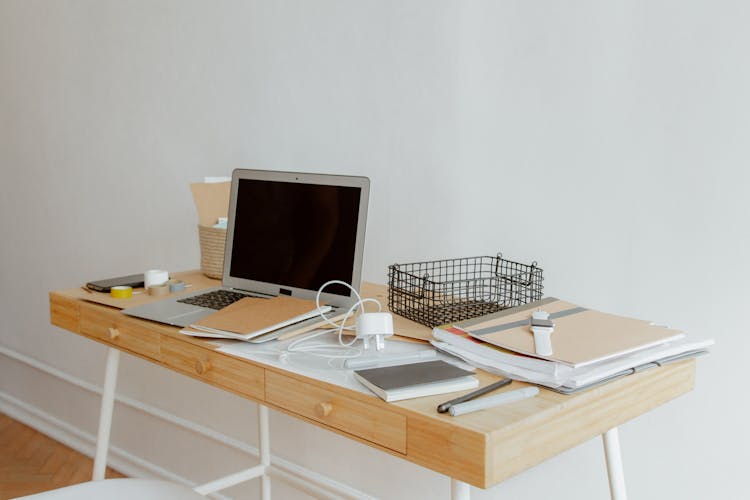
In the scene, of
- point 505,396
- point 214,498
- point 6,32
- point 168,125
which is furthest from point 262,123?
point 6,32

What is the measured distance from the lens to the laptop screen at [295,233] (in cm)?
157

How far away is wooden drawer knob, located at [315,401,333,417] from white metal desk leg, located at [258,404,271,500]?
3.01 ft

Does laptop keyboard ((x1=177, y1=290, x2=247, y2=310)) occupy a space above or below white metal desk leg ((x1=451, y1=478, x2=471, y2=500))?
above

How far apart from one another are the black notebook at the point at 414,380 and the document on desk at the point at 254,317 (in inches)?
11.3

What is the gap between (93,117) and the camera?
2764mm

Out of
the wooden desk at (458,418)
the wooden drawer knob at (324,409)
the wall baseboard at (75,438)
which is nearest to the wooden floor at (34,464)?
the wall baseboard at (75,438)

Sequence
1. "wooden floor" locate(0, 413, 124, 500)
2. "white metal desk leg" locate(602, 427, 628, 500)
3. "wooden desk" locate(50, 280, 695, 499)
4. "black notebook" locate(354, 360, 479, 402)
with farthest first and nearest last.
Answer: "wooden floor" locate(0, 413, 124, 500)
"white metal desk leg" locate(602, 427, 628, 500)
"black notebook" locate(354, 360, 479, 402)
"wooden desk" locate(50, 280, 695, 499)

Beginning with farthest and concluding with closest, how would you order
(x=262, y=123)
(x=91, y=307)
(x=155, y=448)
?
1. (x=155, y=448)
2. (x=262, y=123)
3. (x=91, y=307)

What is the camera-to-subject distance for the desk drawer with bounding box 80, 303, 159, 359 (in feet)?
4.96

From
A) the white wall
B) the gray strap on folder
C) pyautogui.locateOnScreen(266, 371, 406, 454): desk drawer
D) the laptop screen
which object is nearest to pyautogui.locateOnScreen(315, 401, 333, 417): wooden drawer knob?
pyautogui.locateOnScreen(266, 371, 406, 454): desk drawer

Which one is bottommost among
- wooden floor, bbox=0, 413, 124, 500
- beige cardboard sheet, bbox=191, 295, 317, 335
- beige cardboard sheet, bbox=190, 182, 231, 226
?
wooden floor, bbox=0, 413, 124, 500

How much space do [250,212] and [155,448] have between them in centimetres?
130

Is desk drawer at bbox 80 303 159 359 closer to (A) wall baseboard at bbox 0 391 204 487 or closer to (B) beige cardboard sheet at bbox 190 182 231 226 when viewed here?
(B) beige cardboard sheet at bbox 190 182 231 226

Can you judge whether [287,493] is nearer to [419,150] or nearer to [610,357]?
[419,150]
